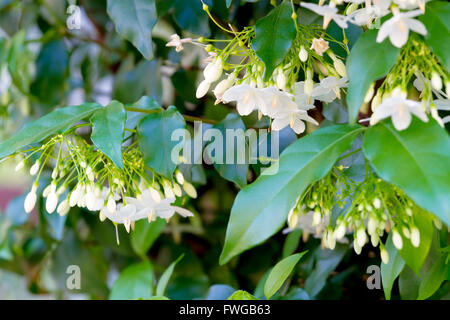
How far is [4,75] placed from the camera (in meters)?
1.08

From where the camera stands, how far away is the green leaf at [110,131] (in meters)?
0.51

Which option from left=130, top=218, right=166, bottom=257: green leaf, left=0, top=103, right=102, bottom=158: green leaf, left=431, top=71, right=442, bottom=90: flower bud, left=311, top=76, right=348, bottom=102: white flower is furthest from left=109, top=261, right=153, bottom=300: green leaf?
left=431, top=71, right=442, bottom=90: flower bud

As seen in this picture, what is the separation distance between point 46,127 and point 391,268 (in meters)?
0.44

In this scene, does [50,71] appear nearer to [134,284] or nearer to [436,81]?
[134,284]

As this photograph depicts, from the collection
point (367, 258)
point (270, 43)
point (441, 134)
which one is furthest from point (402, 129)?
point (367, 258)

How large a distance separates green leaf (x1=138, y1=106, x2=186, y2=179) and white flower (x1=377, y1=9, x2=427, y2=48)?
0.28m

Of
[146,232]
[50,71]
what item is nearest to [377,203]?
[146,232]

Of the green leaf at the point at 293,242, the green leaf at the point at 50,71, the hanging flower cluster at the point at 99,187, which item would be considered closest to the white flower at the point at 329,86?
the hanging flower cluster at the point at 99,187

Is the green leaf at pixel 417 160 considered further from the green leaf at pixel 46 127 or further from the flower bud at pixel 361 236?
the green leaf at pixel 46 127

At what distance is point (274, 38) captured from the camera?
51 cm

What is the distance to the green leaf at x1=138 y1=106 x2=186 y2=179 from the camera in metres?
0.58

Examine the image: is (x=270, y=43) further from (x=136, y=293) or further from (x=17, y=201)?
(x=17, y=201)
